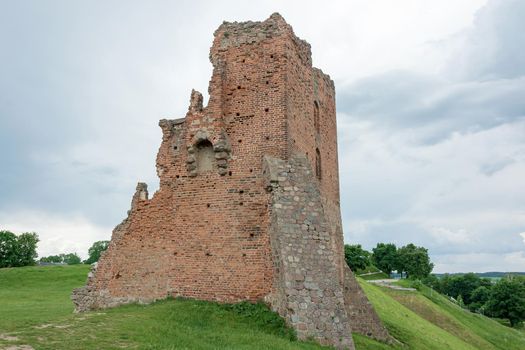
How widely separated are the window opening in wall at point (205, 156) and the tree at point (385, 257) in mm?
80197

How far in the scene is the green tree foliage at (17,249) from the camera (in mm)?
69312

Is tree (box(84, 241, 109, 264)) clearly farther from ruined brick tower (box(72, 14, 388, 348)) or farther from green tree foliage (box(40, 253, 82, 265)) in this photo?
ruined brick tower (box(72, 14, 388, 348))

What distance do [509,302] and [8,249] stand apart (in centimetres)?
6728

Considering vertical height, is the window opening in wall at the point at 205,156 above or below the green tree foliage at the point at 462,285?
above

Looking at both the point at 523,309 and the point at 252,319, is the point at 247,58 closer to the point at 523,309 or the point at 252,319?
the point at 252,319

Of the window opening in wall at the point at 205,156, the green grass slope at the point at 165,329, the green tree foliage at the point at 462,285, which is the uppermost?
the window opening in wall at the point at 205,156

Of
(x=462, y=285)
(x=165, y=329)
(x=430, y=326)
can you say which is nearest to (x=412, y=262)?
(x=462, y=285)

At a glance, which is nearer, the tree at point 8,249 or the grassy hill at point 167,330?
the grassy hill at point 167,330

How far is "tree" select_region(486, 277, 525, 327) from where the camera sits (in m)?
56.3

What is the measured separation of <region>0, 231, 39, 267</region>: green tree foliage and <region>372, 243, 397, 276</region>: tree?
197 ft


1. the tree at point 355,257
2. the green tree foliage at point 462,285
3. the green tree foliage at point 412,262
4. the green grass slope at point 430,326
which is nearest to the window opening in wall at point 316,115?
the green grass slope at point 430,326

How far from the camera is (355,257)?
72250mm

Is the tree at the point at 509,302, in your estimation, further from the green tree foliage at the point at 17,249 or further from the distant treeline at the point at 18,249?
the green tree foliage at the point at 17,249

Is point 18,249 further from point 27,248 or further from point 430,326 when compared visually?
point 430,326
